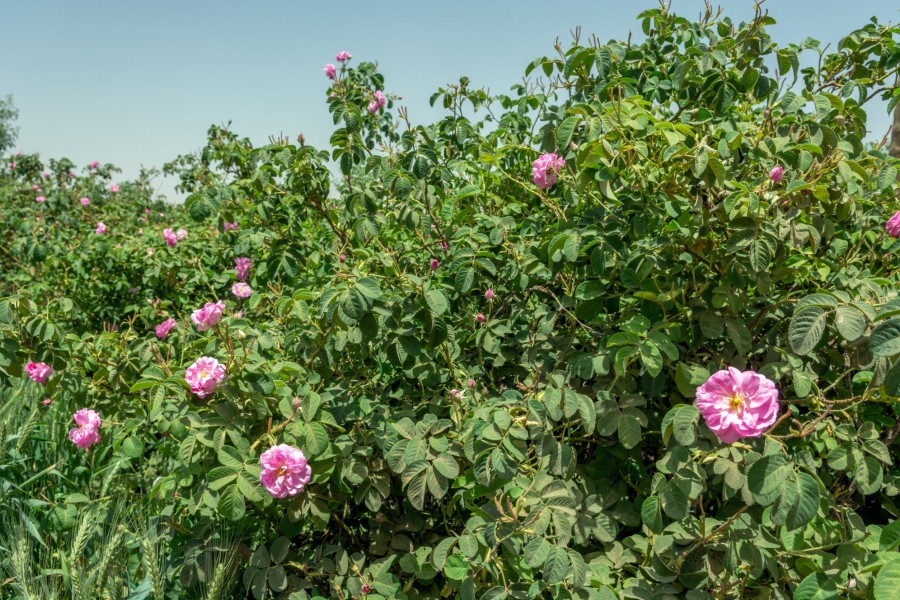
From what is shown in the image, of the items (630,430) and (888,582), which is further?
(630,430)

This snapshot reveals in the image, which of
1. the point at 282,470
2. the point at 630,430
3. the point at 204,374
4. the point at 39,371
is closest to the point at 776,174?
the point at 630,430

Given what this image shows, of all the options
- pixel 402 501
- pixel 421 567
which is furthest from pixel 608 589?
pixel 402 501

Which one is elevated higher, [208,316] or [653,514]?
[208,316]

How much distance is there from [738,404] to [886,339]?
1.07 ft

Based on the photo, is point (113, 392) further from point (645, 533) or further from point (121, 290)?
point (121, 290)

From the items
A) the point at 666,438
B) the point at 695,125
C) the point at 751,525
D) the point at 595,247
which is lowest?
the point at 751,525

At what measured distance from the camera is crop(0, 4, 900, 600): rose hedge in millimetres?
1574

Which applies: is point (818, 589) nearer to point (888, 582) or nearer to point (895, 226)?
point (888, 582)

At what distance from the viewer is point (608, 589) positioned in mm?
1579

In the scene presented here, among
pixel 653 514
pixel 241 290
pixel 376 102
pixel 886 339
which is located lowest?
pixel 653 514

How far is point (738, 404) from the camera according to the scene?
1.39 metres

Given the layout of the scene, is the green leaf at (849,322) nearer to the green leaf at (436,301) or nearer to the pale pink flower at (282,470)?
the green leaf at (436,301)

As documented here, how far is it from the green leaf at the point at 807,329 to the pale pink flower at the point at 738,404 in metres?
0.10

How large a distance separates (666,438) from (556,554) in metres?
0.36
